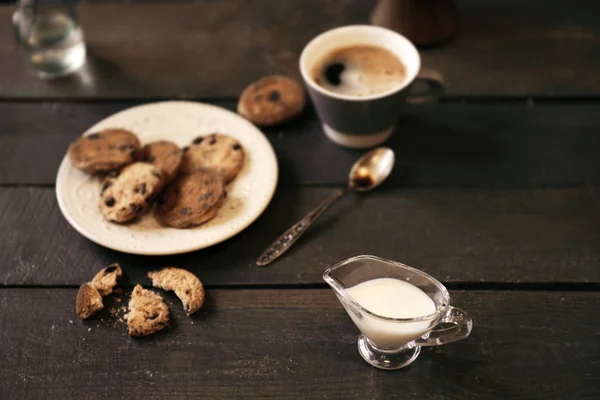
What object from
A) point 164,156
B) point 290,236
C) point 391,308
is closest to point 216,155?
point 164,156

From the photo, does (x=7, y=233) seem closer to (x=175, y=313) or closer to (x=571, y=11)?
(x=175, y=313)

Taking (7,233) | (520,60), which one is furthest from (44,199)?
(520,60)

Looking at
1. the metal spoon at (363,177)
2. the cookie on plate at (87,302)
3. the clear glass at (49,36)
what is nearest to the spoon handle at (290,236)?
the metal spoon at (363,177)

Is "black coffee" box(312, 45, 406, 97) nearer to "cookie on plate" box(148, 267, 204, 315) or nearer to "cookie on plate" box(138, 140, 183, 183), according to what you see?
"cookie on plate" box(138, 140, 183, 183)

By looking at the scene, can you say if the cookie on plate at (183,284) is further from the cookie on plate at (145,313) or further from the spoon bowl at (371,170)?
the spoon bowl at (371,170)

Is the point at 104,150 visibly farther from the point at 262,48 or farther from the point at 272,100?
the point at 262,48

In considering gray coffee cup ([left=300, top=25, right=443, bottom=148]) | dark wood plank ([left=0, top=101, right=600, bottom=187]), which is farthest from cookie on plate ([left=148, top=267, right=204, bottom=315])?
gray coffee cup ([left=300, top=25, right=443, bottom=148])
